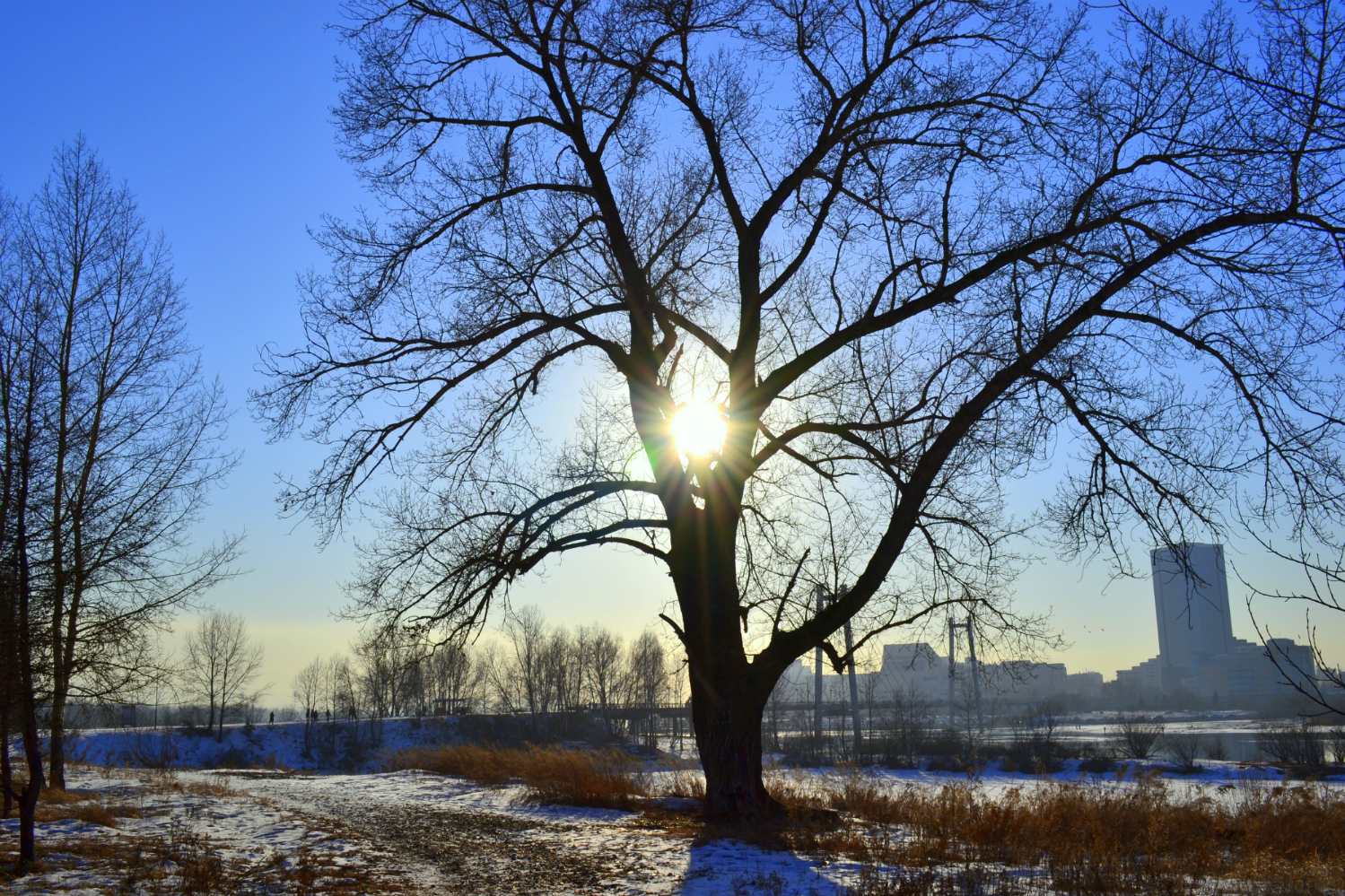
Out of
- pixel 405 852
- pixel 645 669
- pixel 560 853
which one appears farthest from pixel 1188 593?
pixel 645 669

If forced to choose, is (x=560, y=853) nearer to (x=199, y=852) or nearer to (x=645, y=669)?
(x=199, y=852)

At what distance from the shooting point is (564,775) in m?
17.7

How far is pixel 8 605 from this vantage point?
9125 millimetres

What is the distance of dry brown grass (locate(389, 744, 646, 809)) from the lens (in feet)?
53.6

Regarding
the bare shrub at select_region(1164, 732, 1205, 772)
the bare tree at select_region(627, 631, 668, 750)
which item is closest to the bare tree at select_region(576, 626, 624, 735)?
the bare tree at select_region(627, 631, 668, 750)

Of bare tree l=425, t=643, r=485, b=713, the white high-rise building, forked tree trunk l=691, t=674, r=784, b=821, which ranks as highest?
the white high-rise building

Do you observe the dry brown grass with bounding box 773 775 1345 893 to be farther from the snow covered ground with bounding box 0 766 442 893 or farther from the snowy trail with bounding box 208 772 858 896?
the snow covered ground with bounding box 0 766 442 893

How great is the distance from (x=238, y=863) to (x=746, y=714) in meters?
5.98

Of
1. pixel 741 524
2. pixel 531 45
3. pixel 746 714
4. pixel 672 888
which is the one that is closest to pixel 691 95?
pixel 531 45

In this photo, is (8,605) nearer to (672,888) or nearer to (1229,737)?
(672,888)

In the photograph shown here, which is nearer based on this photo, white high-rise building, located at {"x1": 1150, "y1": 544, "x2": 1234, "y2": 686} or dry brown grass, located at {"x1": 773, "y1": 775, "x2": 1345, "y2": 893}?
dry brown grass, located at {"x1": 773, "y1": 775, "x2": 1345, "y2": 893}

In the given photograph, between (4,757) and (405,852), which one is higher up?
(4,757)

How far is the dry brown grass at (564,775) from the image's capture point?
16344mm

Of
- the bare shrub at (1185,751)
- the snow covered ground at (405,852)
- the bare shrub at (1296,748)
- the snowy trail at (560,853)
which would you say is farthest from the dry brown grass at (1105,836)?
the bare shrub at (1296,748)
